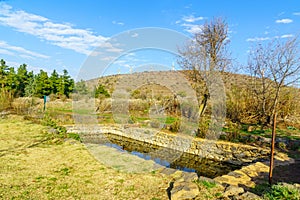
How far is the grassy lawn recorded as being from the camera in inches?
124

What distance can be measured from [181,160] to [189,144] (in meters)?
0.89

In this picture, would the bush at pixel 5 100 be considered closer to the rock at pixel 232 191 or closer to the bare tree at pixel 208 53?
the bare tree at pixel 208 53

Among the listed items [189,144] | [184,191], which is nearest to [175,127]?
[189,144]

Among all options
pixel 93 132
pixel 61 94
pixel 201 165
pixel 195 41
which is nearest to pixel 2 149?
pixel 93 132

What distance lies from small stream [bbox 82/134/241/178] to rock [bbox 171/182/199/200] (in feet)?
6.84

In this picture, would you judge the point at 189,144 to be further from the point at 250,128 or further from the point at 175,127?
the point at 250,128

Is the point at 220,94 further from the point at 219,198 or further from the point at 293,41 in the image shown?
the point at 219,198

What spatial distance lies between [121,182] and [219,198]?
1582 millimetres

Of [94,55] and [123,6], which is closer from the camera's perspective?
[94,55]

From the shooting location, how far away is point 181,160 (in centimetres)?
616

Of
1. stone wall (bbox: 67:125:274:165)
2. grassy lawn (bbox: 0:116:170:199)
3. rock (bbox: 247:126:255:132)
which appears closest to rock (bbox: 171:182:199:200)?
grassy lawn (bbox: 0:116:170:199)

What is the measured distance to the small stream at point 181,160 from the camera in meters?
5.45

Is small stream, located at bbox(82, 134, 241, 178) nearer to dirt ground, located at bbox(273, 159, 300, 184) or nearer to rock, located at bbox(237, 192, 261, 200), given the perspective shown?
dirt ground, located at bbox(273, 159, 300, 184)

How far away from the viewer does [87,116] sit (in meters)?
10.9
